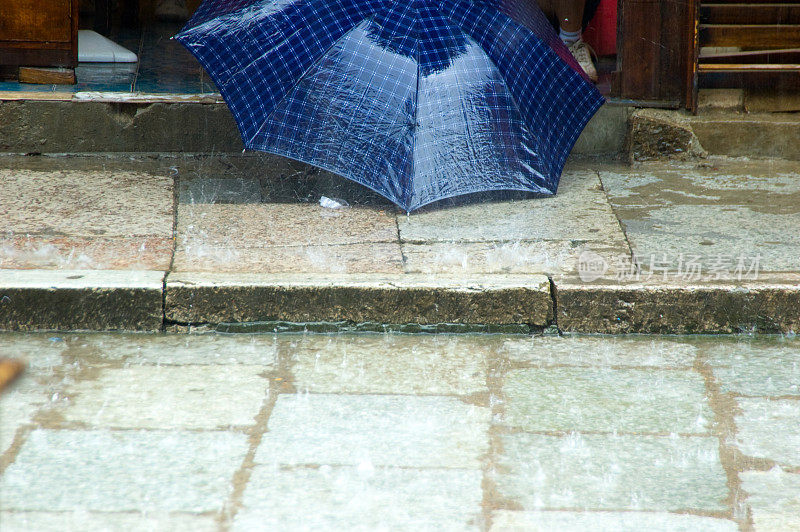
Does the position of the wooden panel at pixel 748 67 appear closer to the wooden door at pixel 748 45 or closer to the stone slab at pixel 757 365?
the wooden door at pixel 748 45

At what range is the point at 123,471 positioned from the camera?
108 inches

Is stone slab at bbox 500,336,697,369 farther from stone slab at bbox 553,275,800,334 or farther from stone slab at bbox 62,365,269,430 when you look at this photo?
stone slab at bbox 62,365,269,430

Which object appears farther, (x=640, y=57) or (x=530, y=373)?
(x=640, y=57)

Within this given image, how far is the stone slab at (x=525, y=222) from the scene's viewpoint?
14.8ft

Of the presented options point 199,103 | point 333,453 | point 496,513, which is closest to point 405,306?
point 333,453

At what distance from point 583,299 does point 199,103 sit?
302 cm

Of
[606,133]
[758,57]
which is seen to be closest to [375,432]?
[606,133]

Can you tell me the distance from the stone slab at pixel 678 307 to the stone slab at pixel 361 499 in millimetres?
1318

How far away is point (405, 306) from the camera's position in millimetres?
3869

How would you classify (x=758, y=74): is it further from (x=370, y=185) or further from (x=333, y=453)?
(x=333, y=453)

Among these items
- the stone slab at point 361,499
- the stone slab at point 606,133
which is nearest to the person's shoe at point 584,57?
the stone slab at point 606,133

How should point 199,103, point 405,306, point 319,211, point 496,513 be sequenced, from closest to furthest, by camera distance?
point 496,513 < point 405,306 < point 319,211 < point 199,103

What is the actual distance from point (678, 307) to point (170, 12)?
6.03 meters

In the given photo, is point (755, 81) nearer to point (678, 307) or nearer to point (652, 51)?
point (652, 51)
